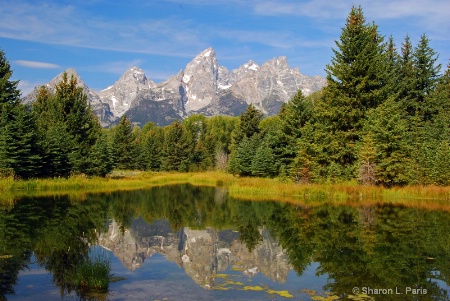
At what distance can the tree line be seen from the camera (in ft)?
113

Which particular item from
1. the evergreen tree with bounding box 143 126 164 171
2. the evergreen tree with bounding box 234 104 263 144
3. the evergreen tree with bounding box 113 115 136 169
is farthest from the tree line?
the evergreen tree with bounding box 143 126 164 171

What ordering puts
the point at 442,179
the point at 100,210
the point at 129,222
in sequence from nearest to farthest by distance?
the point at 129,222 → the point at 100,210 → the point at 442,179

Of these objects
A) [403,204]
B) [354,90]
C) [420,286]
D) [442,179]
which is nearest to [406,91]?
[354,90]

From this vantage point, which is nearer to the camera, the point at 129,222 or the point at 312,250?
the point at 312,250

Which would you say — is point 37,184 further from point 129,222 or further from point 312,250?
point 312,250

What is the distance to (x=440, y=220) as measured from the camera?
20.6 m

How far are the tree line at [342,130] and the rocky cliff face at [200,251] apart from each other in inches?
804

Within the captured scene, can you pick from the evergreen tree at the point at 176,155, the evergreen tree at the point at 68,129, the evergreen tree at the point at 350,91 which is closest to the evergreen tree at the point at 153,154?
the evergreen tree at the point at 176,155

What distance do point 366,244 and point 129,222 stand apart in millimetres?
12847

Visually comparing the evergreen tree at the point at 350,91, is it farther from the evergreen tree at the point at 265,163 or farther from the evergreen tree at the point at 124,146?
the evergreen tree at the point at 124,146

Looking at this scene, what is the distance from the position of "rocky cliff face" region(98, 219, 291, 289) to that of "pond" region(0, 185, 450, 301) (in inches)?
1.5

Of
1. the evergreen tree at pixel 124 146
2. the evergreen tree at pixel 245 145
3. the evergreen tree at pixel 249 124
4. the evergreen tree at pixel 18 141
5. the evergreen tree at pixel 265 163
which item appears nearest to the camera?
the evergreen tree at pixel 18 141

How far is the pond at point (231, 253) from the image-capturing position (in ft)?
33.9

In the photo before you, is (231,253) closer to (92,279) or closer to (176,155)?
(92,279)
